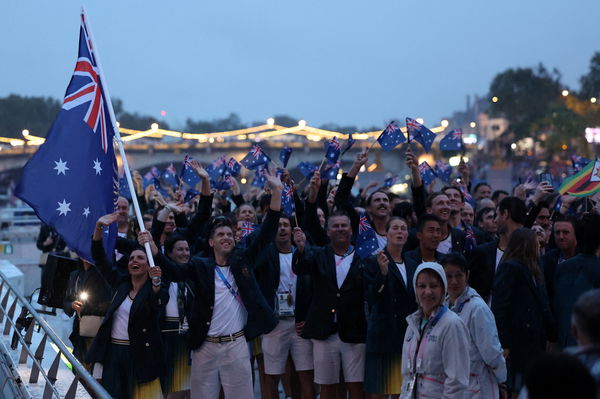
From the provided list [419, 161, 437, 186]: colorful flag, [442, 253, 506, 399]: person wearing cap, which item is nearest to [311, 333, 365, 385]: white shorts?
[442, 253, 506, 399]: person wearing cap

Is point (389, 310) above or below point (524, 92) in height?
below

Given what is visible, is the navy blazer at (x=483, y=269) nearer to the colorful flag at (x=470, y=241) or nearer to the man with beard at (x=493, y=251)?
the man with beard at (x=493, y=251)

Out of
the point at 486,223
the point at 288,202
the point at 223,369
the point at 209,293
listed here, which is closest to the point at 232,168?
the point at 288,202

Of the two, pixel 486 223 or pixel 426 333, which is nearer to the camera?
pixel 426 333

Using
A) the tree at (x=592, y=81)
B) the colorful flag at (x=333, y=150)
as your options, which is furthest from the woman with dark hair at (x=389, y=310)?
the tree at (x=592, y=81)

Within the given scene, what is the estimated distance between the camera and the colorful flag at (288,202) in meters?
9.82

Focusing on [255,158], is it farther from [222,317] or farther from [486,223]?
[222,317]

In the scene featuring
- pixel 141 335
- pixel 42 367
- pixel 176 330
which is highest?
pixel 141 335

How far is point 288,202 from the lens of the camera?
9906 millimetres

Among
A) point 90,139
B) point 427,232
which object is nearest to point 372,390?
point 427,232

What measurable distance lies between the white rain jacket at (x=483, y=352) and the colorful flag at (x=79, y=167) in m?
3.11

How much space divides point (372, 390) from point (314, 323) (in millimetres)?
776

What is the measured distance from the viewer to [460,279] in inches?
238

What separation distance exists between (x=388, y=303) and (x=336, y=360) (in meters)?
0.89
